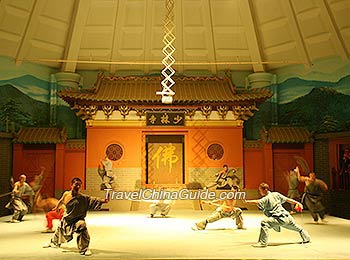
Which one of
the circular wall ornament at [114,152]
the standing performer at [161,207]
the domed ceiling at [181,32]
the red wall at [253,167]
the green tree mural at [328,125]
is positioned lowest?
the standing performer at [161,207]

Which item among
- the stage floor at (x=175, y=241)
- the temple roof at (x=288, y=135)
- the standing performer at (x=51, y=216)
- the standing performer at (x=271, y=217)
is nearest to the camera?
the stage floor at (x=175, y=241)

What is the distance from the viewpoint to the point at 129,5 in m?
14.6

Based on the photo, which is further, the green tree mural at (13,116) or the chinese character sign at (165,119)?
the chinese character sign at (165,119)

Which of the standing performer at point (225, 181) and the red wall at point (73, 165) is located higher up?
the red wall at point (73, 165)

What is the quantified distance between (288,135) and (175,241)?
782 centimetres

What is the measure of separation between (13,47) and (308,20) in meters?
9.96

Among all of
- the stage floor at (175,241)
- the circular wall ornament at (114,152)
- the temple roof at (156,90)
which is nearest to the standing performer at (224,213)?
the stage floor at (175,241)

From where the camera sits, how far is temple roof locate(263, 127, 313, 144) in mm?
13672

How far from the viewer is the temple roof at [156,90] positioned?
13625 millimetres

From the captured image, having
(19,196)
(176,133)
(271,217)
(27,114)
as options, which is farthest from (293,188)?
(27,114)

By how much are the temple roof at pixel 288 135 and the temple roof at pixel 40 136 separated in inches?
270

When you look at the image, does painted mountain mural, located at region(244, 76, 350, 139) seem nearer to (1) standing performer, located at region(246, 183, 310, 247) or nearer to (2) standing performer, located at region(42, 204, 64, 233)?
(1) standing performer, located at region(246, 183, 310, 247)

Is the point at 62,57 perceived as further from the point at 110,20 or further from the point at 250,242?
the point at 250,242

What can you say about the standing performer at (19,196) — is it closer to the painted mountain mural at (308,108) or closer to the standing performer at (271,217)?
the standing performer at (271,217)
